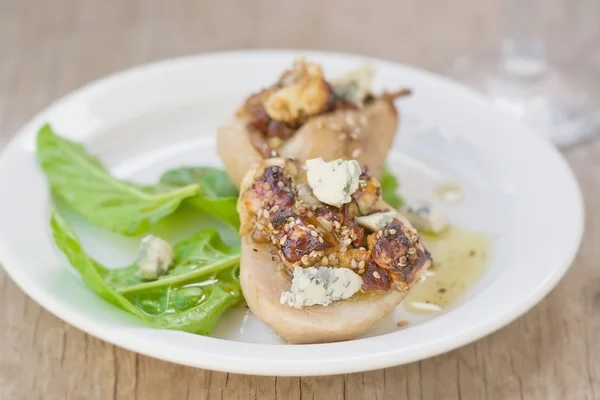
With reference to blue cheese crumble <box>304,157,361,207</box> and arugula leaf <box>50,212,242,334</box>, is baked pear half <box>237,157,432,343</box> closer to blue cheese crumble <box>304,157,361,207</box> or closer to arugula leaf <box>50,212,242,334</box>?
blue cheese crumble <box>304,157,361,207</box>

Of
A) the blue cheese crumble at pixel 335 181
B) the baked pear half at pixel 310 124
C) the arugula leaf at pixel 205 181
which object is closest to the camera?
the blue cheese crumble at pixel 335 181

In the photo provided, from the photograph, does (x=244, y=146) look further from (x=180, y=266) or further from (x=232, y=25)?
(x=232, y=25)

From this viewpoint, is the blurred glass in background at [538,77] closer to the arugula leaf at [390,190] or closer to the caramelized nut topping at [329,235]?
the arugula leaf at [390,190]

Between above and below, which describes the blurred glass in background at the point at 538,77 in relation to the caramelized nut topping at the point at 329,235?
below

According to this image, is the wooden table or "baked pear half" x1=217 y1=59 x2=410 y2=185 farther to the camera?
"baked pear half" x1=217 y1=59 x2=410 y2=185

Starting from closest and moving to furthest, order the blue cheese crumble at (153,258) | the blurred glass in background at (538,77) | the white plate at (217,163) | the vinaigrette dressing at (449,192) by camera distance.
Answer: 1. the white plate at (217,163)
2. the blue cheese crumble at (153,258)
3. the vinaigrette dressing at (449,192)
4. the blurred glass in background at (538,77)

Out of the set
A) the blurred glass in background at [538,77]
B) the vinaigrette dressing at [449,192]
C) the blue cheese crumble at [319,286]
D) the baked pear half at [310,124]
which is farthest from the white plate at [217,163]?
the blurred glass in background at [538,77]

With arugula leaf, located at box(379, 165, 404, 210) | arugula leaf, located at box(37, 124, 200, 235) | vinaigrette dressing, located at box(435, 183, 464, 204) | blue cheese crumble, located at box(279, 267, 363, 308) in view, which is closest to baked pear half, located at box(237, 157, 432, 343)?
blue cheese crumble, located at box(279, 267, 363, 308)
